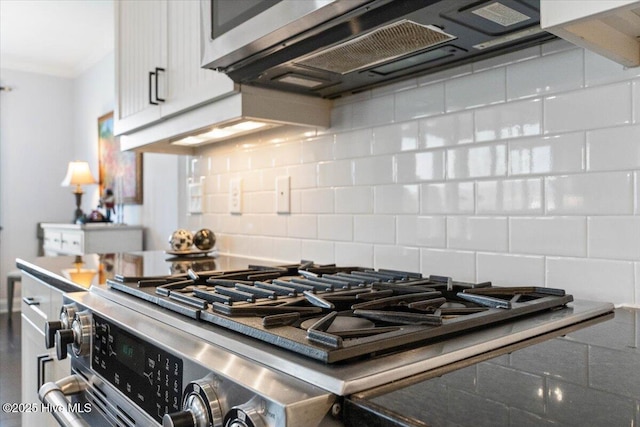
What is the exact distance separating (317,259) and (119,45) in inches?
51.2

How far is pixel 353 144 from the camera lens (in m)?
1.54

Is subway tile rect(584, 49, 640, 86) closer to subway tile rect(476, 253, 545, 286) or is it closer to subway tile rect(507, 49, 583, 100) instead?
subway tile rect(507, 49, 583, 100)

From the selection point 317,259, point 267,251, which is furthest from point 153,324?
point 267,251

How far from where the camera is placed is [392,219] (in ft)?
4.64

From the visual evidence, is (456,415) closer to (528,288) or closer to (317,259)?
(528,288)

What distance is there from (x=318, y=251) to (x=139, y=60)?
3.45 feet

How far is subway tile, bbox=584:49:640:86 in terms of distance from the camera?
96 centimetres

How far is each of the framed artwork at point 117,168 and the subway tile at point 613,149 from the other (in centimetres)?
300

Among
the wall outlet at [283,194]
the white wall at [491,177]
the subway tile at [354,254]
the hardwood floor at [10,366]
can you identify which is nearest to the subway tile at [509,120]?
the white wall at [491,177]

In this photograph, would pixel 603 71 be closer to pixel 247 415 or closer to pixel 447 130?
pixel 447 130

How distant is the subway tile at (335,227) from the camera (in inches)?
61.3

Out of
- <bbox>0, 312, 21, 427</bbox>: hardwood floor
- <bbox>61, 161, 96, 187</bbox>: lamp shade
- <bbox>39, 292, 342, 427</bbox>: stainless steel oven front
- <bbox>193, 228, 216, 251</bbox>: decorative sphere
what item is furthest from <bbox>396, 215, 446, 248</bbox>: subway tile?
<bbox>61, 161, 96, 187</bbox>: lamp shade

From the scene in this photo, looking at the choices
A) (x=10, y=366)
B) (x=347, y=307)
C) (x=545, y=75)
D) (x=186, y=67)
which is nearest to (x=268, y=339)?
(x=347, y=307)

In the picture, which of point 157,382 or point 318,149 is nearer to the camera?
point 157,382
